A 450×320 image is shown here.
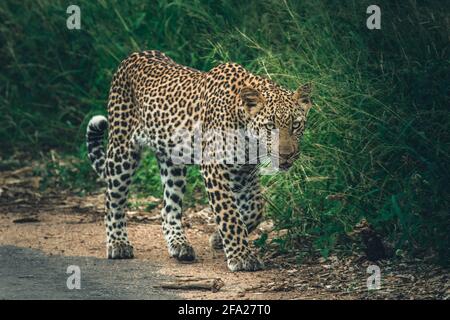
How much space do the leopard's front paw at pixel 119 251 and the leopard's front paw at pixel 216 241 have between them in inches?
25.6

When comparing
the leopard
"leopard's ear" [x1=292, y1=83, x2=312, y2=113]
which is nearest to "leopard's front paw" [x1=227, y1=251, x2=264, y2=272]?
the leopard

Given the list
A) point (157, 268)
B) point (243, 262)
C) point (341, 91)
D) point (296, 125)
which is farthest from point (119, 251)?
point (341, 91)

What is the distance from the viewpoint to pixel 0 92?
1296cm

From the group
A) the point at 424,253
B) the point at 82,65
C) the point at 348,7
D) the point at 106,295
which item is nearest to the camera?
the point at 106,295

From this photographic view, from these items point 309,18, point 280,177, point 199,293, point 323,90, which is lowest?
point 199,293

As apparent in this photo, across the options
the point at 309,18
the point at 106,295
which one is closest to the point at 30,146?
the point at 309,18

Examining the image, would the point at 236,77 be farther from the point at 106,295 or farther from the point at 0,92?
the point at 0,92

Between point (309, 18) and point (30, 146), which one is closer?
point (309, 18)

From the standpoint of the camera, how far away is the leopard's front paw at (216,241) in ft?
29.8

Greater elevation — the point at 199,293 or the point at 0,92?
the point at 0,92

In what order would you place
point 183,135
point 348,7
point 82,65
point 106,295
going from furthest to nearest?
point 82,65
point 348,7
point 183,135
point 106,295

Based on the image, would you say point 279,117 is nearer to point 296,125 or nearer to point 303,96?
point 296,125

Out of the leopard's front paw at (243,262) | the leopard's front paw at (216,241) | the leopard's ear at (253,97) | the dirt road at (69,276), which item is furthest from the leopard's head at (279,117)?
the leopard's front paw at (216,241)

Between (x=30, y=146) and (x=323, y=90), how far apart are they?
469 centimetres
